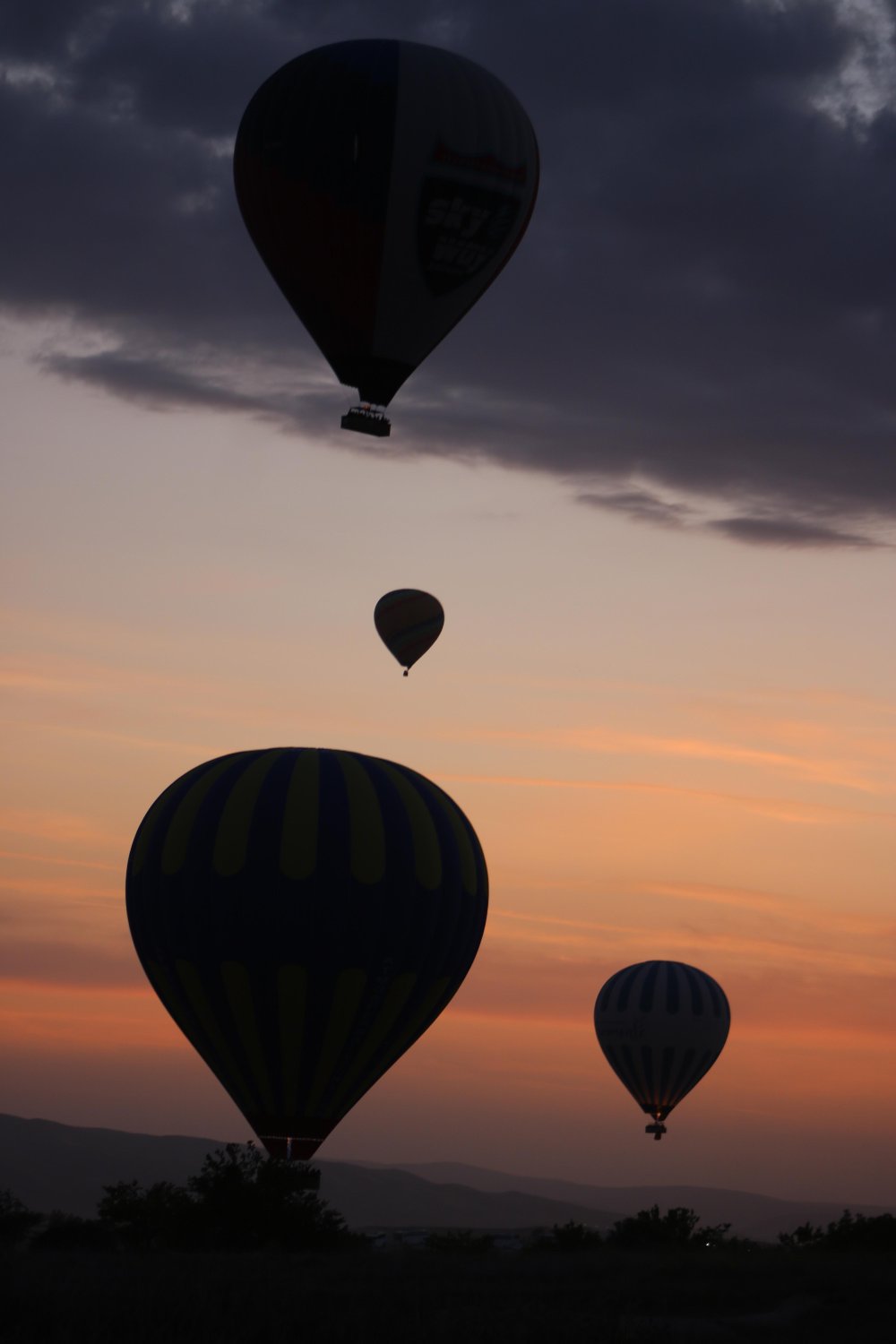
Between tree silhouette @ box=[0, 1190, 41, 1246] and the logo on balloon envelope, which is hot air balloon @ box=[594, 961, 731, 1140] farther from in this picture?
the logo on balloon envelope

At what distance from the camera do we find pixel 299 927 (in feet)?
115

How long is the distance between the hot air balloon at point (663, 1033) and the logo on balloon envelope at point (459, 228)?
33.5 metres

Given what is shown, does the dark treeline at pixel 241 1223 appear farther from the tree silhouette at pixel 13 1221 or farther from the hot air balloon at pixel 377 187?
the hot air balloon at pixel 377 187

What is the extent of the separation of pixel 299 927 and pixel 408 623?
25356 mm

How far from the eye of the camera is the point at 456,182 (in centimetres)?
3466

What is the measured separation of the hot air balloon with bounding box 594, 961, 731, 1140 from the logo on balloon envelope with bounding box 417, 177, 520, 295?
1317 inches

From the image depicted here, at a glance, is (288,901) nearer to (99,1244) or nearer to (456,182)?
(99,1244)

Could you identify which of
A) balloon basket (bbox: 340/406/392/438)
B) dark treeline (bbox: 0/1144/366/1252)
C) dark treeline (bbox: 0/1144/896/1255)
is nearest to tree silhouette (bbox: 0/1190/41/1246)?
dark treeline (bbox: 0/1144/896/1255)

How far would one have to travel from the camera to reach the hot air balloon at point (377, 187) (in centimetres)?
3431

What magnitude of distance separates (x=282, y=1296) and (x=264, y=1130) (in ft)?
40.3

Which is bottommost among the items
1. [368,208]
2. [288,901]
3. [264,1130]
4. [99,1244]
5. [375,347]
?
[99,1244]

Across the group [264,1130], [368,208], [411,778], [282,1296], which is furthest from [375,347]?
[282,1296]

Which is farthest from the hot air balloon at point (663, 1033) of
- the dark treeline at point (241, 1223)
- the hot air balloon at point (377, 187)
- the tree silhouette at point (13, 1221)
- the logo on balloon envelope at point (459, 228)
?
the logo on balloon envelope at point (459, 228)

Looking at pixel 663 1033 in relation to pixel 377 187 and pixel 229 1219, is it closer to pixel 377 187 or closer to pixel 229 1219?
pixel 229 1219
